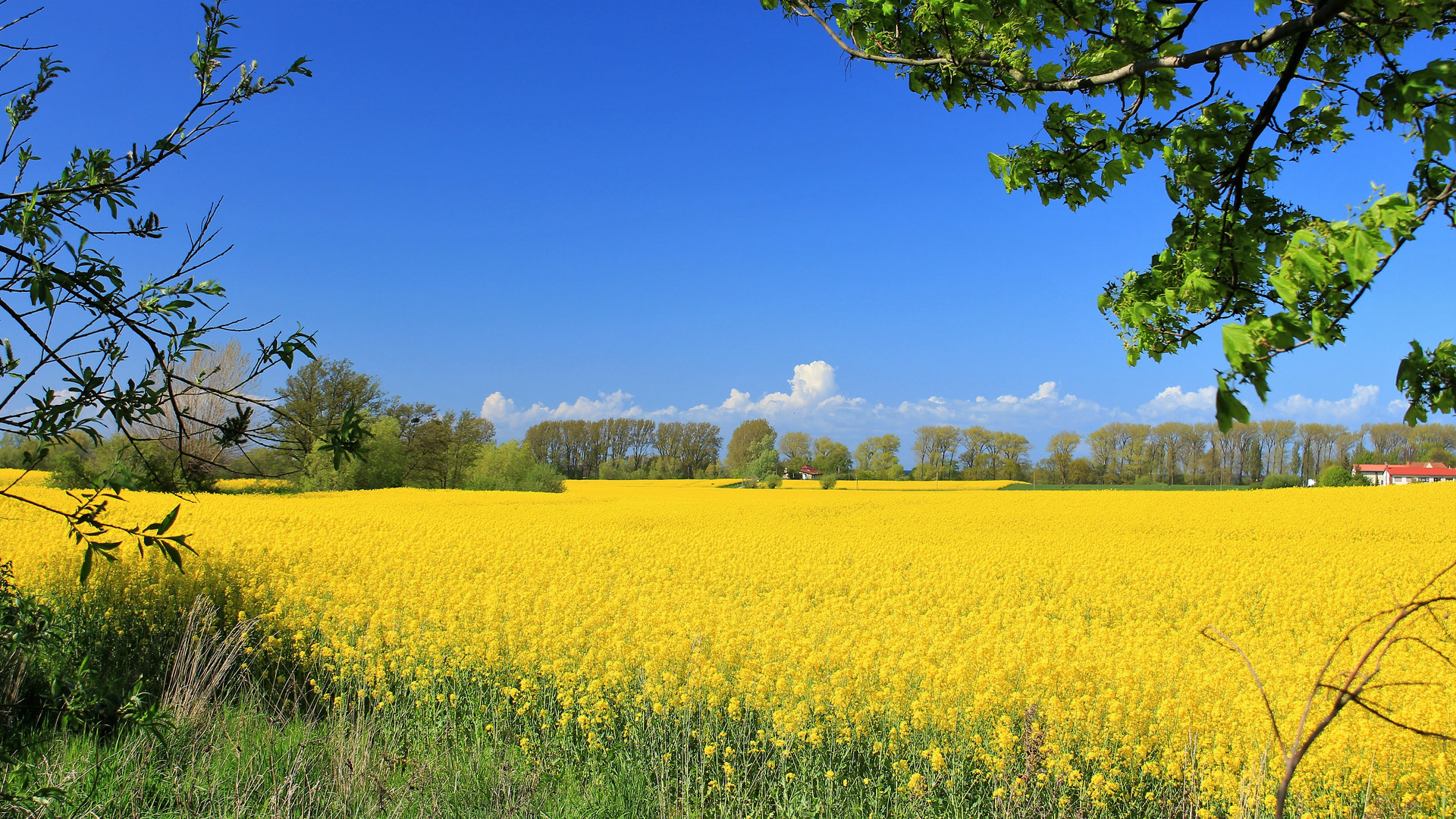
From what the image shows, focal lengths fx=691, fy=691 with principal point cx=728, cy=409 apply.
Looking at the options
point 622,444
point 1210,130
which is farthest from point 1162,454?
point 1210,130

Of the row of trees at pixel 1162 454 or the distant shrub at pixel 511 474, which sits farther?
the row of trees at pixel 1162 454

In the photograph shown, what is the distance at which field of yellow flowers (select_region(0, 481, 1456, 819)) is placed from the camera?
4.89 m

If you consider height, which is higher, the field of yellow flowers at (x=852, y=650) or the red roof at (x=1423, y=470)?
the red roof at (x=1423, y=470)

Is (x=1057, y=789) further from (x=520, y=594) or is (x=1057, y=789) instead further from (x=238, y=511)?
(x=238, y=511)

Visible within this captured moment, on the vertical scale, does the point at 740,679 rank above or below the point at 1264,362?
below

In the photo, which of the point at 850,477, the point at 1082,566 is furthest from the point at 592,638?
the point at 850,477

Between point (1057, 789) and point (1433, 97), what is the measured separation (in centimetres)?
448

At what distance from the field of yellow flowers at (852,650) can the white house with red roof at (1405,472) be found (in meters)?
58.5

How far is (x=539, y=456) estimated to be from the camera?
7212 centimetres

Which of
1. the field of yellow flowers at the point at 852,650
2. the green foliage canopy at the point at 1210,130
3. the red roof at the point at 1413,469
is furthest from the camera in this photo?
the red roof at the point at 1413,469

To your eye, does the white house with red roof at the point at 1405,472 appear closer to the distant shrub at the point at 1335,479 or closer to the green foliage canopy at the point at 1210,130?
the distant shrub at the point at 1335,479

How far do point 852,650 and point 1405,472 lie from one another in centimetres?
7809

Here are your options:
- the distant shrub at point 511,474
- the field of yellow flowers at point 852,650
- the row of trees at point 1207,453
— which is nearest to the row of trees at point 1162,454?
the row of trees at point 1207,453

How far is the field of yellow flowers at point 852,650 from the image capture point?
489 centimetres
